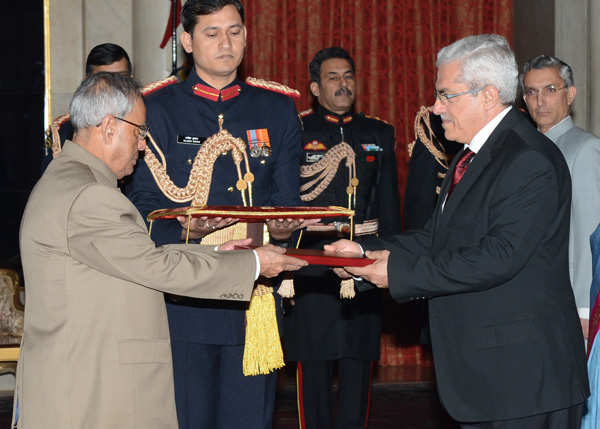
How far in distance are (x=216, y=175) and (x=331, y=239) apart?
1.44 meters

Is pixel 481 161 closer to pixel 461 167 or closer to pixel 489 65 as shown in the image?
pixel 461 167

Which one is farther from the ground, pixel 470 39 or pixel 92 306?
pixel 470 39

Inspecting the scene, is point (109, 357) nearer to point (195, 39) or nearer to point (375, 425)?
point (195, 39)

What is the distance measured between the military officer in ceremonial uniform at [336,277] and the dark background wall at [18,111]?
2.15 meters

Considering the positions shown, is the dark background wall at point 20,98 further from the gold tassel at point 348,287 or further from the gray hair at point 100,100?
the gray hair at point 100,100

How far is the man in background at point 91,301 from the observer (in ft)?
7.11

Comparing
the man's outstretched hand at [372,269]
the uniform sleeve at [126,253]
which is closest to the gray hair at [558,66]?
the man's outstretched hand at [372,269]

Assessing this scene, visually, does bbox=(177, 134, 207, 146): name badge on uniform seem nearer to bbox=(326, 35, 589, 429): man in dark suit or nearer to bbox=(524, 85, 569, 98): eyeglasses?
bbox=(326, 35, 589, 429): man in dark suit

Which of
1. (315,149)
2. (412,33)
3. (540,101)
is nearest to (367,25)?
(412,33)

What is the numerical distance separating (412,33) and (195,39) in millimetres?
3345

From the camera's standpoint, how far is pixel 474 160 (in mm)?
2441

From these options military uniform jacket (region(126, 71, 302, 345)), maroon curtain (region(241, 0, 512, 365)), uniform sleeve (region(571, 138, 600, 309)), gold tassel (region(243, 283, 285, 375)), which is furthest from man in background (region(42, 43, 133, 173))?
uniform sleeve (region(571, 138, 600, 309))

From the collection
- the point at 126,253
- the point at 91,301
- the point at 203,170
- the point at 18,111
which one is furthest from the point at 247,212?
the point at 18,111

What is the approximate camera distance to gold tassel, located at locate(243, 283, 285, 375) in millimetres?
2754
